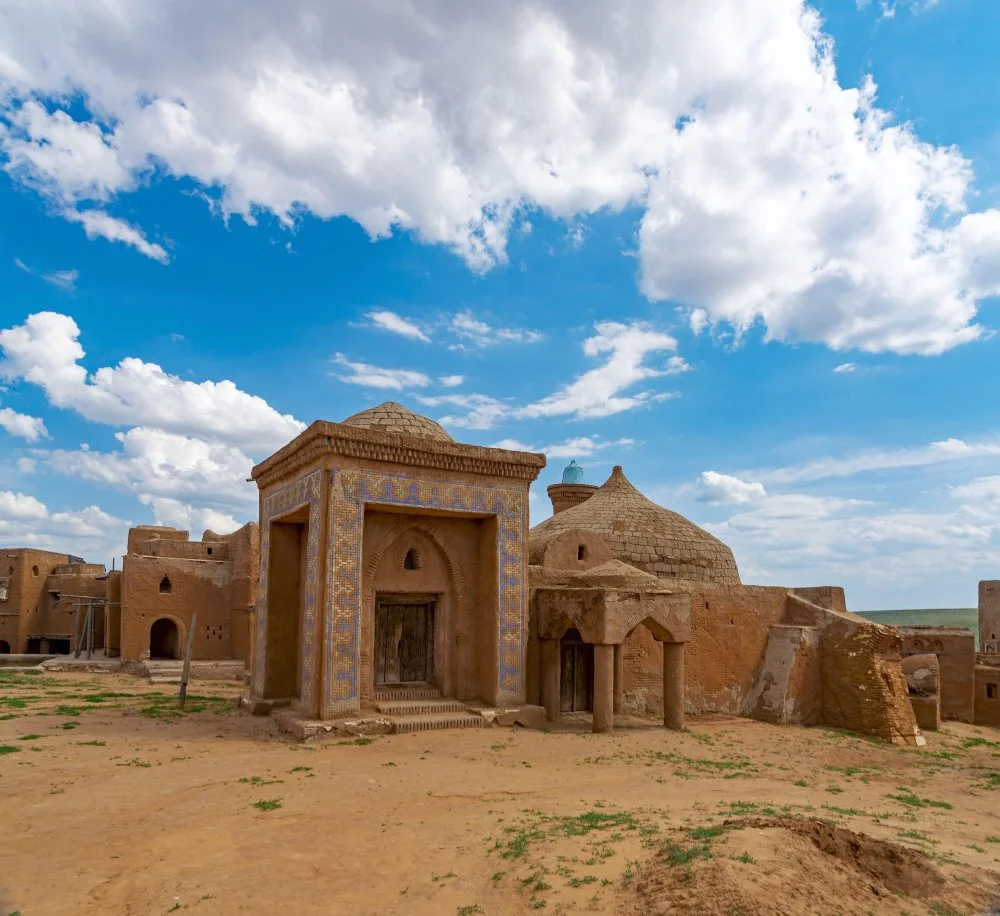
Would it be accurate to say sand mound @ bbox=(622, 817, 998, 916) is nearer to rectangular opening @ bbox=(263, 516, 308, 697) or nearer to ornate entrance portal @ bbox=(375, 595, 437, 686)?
ornate entrance portal @ bbox=(375, 595, 437, 686)

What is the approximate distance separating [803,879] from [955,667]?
748 inches

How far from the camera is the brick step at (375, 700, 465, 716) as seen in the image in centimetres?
1444

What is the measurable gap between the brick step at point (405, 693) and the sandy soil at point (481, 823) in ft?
5.99

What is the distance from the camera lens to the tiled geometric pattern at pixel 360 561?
45.0 ft

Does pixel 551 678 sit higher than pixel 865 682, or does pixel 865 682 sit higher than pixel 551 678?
pixel 551 678

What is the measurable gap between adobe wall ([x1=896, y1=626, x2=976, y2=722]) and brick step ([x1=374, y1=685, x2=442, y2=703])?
13.4m

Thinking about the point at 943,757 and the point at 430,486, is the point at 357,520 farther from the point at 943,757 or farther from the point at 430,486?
the point at 943,757

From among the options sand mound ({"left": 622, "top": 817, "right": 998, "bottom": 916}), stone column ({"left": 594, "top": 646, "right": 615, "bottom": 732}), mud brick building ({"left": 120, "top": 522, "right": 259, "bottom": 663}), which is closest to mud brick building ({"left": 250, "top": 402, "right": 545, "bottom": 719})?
stone column ({"left": 594, "top": 646, "right": 615, "bottom": 732})

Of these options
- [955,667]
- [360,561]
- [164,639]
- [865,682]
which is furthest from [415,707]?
[164,639]

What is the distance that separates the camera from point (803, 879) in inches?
227

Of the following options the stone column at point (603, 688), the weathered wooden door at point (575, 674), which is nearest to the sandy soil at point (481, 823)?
the stone column at point (603, 688)

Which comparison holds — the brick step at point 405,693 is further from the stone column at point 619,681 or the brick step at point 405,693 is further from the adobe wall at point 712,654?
the adobe wall at point 712,654

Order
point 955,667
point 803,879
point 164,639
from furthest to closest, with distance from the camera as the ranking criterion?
1. point 164,639
2. point 955,667
3. point 803,879

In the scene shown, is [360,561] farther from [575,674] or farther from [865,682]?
[865,682]
